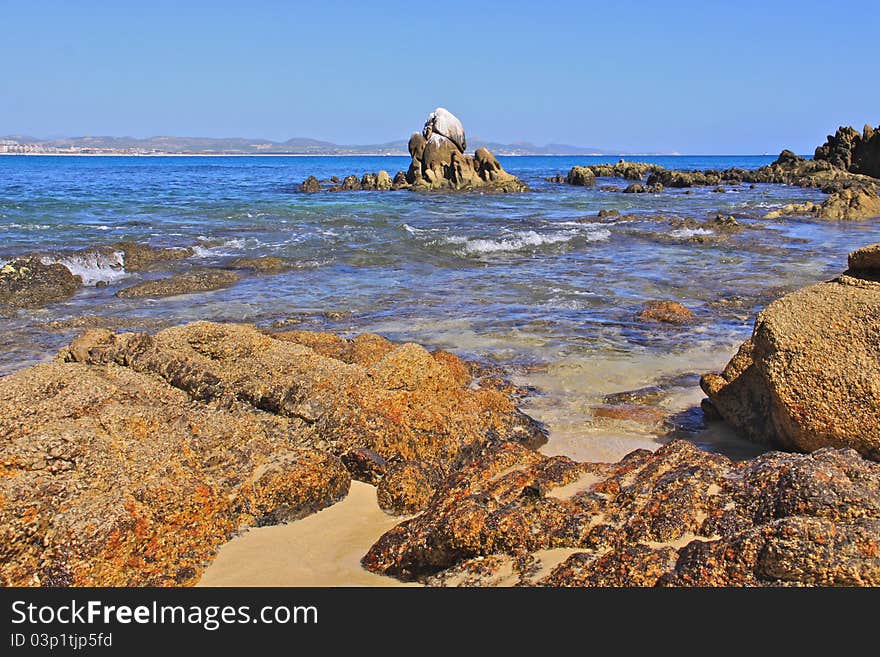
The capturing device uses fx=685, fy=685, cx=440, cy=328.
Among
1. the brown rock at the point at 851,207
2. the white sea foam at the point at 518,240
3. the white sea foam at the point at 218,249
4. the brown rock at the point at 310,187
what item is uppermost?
the brown rock at the point at 310,187

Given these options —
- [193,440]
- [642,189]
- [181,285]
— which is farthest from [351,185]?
[193,440]

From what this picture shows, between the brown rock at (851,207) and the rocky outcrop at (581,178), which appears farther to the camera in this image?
the rocky outcrop at (581,178)

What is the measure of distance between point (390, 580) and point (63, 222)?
21296 mm

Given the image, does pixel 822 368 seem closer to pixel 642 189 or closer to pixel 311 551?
pixel 311 551

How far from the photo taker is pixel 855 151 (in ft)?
159

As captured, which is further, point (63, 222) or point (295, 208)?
point (295, 208)

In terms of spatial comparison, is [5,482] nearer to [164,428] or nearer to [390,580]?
[164,428]

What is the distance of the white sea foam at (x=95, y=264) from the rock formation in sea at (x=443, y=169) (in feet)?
91.7

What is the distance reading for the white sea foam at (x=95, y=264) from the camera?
41.7ft

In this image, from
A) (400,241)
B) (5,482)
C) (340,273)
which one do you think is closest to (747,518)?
(5,482)

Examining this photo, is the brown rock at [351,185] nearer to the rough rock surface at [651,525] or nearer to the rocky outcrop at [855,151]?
the rocky outcrop at [855,151]

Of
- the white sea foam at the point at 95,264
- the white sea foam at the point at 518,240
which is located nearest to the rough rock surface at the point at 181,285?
the white sea foam at the point at 95,264

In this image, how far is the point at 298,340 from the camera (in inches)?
238

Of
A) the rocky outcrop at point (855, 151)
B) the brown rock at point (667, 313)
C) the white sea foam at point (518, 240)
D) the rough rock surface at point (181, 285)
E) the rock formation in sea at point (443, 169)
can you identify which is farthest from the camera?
the rocky outcrop at point (855, 151)
